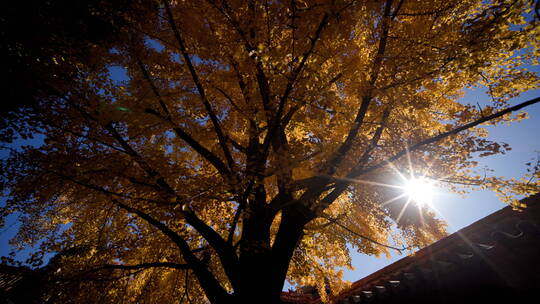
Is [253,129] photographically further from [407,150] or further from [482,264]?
[482,264]

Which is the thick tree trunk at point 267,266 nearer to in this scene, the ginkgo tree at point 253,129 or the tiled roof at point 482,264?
the ginkgo tree at point 253,129

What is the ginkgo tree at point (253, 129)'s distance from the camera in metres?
3.49

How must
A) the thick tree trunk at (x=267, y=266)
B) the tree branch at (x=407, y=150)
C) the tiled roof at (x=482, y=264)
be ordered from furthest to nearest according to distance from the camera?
1. the thick tree trunk at (x=267, y=266)
2. the tiled roof at (x=482, y=264)
3. the tree branch at (x=407, y=150)

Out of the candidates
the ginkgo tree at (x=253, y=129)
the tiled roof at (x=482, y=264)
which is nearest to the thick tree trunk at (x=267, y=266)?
the ginkgo tree at (x=253, y=129)

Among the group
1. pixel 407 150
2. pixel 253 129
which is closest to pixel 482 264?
pixel 407 150

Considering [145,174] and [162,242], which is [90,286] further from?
[145,174]

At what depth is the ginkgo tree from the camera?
3.49 meters

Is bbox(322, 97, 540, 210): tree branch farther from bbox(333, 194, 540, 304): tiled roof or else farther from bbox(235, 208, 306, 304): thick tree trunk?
bbox(333, 194, 540, 304): tiled roof

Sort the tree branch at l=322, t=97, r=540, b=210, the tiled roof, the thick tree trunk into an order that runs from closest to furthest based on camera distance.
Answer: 1. the tree branch at l=322, t=97, r=540, b=210
2. the tiled roof
3. the thick tree trunk

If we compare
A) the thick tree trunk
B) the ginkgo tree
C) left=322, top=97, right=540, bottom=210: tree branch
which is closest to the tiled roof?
the ginkgo tree

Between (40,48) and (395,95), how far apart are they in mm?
6589

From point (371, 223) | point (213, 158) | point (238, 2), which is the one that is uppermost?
point (238, 2)

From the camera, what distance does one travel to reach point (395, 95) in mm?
3930

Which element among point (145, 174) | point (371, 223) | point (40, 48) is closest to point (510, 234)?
point (371, 223)
